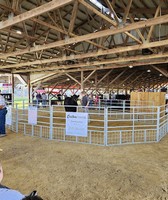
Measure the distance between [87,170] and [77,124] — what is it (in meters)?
1.90

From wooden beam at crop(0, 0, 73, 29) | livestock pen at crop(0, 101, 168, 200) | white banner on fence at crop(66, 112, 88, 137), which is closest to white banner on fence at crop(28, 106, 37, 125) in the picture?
livestock pen at crop(0, 101, 168, 200)

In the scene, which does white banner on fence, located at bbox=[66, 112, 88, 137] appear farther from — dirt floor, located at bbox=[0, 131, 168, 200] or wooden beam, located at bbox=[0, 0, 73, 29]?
wooden beam, located at bbox=[0, 0, 73, 29]

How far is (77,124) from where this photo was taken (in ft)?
17.1

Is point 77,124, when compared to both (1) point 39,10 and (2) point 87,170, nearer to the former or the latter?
(2) point 87,170

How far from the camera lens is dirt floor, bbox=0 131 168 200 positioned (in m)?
2.71

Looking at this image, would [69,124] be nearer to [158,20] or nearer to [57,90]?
[158,20]

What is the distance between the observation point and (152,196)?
2.61 metres

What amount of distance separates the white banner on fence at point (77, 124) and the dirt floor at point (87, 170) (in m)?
0.35

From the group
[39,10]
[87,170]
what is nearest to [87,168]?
[87,170]

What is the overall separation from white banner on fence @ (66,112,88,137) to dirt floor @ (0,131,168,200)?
35 centimetres

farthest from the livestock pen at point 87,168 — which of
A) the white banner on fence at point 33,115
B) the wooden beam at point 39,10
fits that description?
the wooden beam at point 39,10

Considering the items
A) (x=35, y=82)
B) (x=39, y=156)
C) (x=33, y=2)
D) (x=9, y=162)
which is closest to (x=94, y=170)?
(x=39, y=156)

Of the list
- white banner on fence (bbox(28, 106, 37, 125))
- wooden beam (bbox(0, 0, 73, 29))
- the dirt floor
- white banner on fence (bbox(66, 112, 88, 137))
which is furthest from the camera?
white banner on fence (bbox(28, 106, 37, 125))

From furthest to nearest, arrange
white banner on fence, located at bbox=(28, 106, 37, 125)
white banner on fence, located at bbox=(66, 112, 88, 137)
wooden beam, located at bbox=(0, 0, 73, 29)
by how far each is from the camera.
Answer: white banner on fence, located at bbox=(28, 106, 37, 125) < white banner on fence, located at bbox=(66, 112, 88, 137) < wooden beam, located at bbox=(0, 0, 73, 29)
